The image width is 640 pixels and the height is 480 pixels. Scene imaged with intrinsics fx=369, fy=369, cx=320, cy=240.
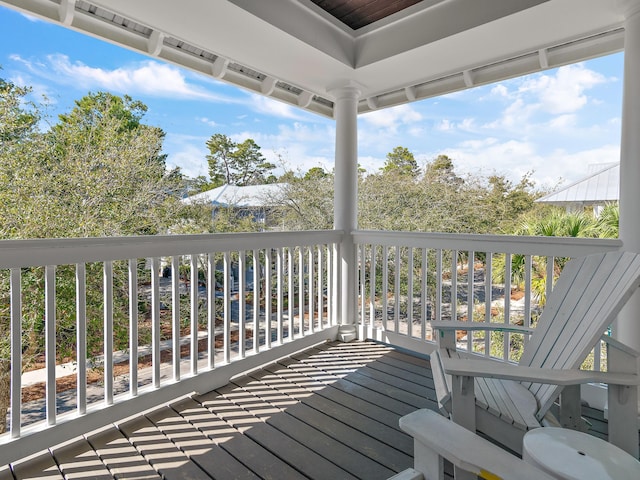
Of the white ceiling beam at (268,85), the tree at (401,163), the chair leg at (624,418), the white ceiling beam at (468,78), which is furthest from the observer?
the tree at (401,163)

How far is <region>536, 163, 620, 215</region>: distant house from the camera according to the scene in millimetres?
6156

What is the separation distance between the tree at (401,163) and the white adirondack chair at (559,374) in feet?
22.5

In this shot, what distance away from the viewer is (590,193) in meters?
6.30

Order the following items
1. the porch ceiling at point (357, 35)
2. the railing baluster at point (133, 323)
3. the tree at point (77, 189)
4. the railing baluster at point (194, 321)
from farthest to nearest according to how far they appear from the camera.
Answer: the tree at point (77, 189)
the railing baluster at point (194, 321)
the porch ceiling at point (357, 35)
the railing baluster at point (133, 323)

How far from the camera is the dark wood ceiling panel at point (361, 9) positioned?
2.94 meters

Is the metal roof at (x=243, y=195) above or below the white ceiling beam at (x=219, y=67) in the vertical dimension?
below

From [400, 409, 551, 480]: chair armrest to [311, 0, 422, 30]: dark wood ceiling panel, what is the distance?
10.1ft

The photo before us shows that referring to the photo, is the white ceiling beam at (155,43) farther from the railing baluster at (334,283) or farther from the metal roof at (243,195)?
the metal roof at (243,195)

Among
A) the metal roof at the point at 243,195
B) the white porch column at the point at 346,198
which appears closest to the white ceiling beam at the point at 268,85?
the white porch column at the point at 346,198

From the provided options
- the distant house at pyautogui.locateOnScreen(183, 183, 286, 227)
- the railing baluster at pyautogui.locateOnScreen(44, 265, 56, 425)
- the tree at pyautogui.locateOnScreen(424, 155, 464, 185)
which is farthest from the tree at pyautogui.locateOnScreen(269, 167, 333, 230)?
the railing baluster at pyautogui.locateOnScreen(44, 265, 56, 425)

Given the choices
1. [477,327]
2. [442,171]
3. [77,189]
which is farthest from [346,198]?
[442,171]

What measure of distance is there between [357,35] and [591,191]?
5.36m

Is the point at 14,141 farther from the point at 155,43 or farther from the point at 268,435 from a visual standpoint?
the point at 268,435

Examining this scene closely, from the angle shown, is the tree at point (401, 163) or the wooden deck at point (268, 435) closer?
the wooden deck at point (268, 435)
